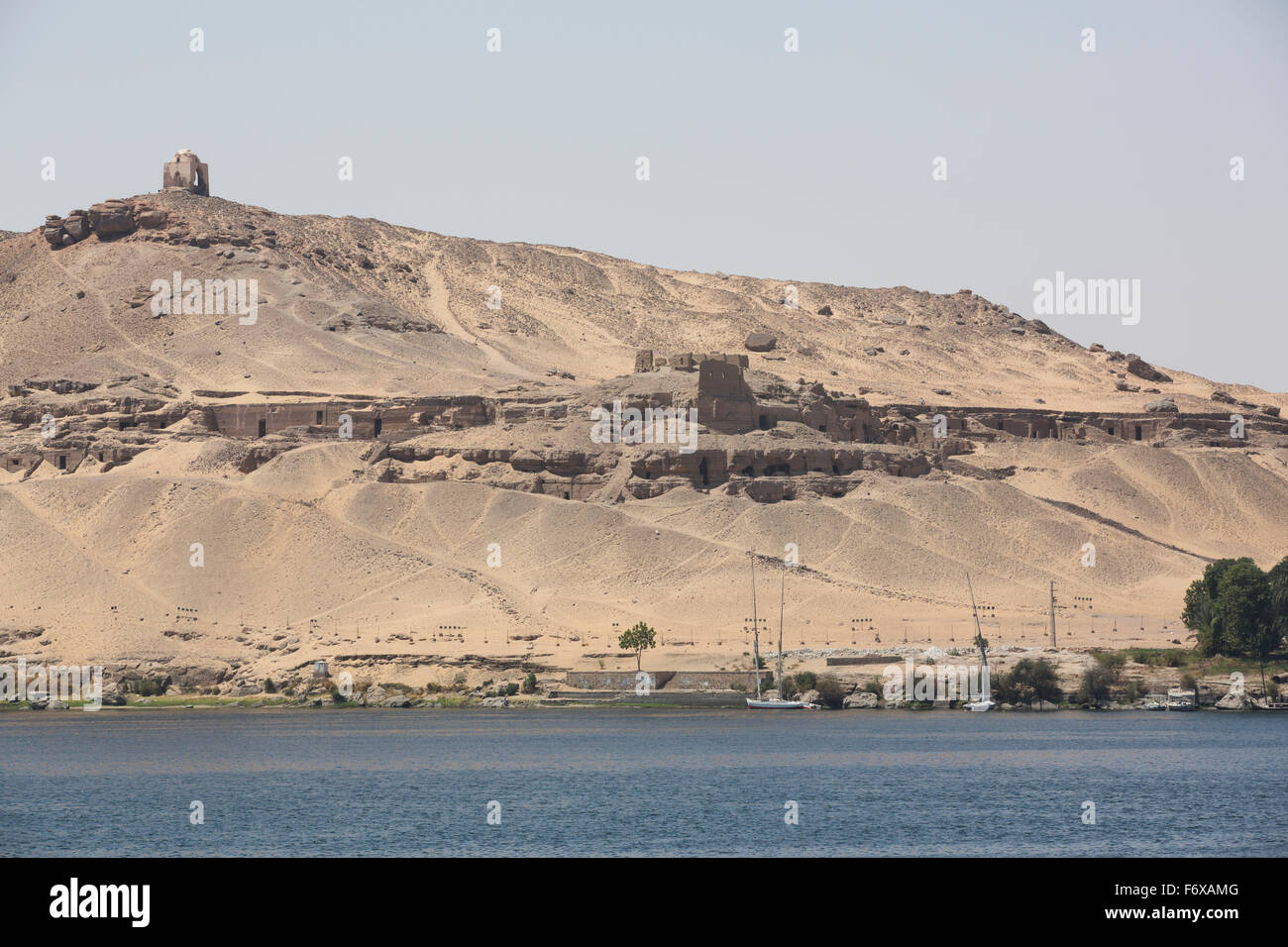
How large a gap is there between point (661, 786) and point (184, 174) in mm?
132280

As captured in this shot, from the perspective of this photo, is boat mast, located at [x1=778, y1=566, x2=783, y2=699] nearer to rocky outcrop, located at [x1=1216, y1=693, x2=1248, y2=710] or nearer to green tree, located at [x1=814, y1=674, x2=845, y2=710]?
rocky outcrop, located at [x1=1216, y1=693, x2=1248, y2=710]

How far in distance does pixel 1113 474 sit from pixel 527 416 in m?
47.1

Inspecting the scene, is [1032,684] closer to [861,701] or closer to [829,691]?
[861,701]

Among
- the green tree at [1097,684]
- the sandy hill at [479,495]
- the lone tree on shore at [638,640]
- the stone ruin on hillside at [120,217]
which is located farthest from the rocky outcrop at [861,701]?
the stone ruin on hillside at [120,217]

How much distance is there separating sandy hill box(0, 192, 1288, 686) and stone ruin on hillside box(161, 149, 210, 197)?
18.8ft

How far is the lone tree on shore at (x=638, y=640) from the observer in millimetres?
87256

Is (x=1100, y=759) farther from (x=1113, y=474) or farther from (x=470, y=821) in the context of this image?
(x=1113, y=474)

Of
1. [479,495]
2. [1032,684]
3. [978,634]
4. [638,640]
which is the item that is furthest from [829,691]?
[479,495]

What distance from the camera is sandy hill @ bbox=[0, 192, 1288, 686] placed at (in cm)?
9625

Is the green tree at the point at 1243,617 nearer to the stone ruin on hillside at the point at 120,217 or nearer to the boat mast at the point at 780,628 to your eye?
the boat mast at the point at 780,628

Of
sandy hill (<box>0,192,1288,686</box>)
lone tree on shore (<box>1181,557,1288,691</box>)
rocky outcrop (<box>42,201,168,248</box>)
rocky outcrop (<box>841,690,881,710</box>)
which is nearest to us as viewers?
rocky outcrop (<box>841,690,881,710</box>)

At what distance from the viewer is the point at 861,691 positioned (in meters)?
84.9

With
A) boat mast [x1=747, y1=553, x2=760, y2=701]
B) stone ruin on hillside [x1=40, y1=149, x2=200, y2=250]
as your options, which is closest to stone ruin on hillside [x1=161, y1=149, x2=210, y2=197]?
stone ruin on hillside [x1=40, y1=149, x2=200, y2=250]

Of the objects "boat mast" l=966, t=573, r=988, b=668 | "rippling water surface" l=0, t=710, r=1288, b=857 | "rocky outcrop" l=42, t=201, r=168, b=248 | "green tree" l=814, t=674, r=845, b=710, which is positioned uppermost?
"rocky outcrop" l=42, t=201, r=168, b=248
